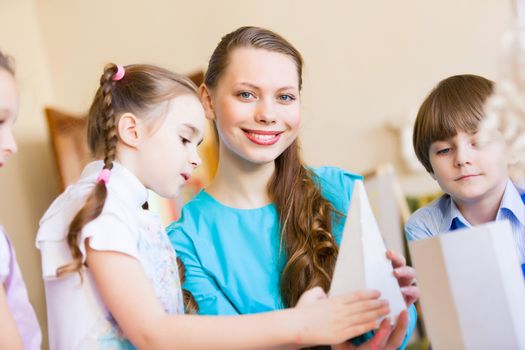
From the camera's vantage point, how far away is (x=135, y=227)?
40.8 inches

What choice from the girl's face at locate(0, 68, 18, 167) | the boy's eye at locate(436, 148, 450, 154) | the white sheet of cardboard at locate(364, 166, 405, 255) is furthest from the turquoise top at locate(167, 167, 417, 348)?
the white sheet of cardboard at locate(364, 166, 405, 255)

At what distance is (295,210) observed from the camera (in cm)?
132

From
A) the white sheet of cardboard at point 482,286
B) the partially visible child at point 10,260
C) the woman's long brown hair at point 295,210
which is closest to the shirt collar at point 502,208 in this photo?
the woman's long brown hair at point 295,210

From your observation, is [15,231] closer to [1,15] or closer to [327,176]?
[1,15]

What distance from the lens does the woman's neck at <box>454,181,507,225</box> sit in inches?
47.6

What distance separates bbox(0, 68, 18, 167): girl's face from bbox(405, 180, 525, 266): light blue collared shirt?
29.1 inches

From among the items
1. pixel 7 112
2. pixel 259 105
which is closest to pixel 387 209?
pixel 259 105

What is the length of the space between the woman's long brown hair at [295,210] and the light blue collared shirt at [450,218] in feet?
0.55

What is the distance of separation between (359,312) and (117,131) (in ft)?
1.77

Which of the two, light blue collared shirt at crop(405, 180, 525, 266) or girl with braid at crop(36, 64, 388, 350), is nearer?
girl with braid at crop(36, 64, 388, 350)

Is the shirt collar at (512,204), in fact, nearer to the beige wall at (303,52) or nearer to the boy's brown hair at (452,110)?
the boy's brown hair at (452,110)

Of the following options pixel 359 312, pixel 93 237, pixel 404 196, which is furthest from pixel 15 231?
pixel 359 312

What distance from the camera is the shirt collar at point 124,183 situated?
1052mm

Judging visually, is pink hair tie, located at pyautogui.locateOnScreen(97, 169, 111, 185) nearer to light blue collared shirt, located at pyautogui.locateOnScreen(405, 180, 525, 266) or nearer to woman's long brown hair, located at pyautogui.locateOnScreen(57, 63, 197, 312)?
woman's long brown hair, located at pyautogui.locateOnScreen(57, 63, 197, 312)
